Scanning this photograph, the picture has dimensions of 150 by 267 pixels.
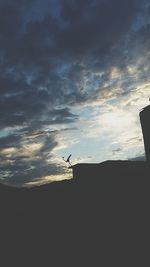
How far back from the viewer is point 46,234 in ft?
52.2

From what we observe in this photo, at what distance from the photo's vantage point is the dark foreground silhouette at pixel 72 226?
15539mm

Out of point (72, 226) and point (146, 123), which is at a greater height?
point (146, 123)

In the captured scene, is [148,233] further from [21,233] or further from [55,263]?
[21,233]

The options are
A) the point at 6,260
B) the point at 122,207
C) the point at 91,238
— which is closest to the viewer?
the point at 6,260

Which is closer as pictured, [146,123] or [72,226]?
[72,226]

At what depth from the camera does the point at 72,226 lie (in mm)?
16438

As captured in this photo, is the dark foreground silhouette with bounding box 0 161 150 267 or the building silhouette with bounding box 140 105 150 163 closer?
the dark foreground silhouette with bounding box 0 161 150 267

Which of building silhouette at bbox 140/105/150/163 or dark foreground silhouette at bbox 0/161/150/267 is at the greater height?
building silhouette at bbox 140/105/150/163

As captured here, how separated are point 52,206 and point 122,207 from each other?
374 cm

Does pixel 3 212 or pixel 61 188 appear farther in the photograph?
pixel 61 188

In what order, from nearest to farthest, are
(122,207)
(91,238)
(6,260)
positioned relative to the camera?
(6,260) → (91,238) → (122,207)

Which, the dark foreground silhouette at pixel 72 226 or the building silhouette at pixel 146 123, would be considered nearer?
the dark foreground silhouette at pixel 72 226

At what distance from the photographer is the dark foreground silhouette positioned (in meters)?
15.5

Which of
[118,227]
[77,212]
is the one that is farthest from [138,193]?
[77,212]
